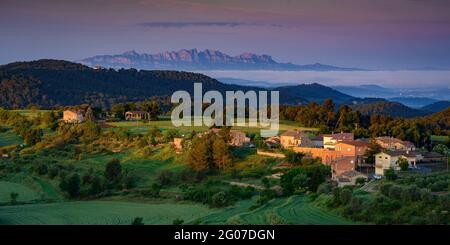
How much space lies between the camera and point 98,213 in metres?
7.54

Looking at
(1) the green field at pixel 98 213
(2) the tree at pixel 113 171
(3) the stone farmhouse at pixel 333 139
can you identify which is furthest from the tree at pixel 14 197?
(3) the stone farmhouse at pixel 333 139

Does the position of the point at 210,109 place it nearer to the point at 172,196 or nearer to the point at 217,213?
the point at 172,196

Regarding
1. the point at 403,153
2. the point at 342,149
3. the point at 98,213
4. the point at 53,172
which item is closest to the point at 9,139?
the point at 53,172

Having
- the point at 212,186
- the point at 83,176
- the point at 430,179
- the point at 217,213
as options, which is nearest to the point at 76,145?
the point at 83,176

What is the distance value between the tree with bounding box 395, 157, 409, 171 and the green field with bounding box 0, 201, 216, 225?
4802 millimetres

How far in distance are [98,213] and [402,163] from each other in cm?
617

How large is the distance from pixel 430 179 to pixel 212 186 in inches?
123

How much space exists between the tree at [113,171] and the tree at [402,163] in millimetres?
4834

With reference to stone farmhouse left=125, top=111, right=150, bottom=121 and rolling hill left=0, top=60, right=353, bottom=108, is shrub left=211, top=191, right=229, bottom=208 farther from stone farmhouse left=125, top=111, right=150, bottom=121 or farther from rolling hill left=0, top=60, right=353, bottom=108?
stone farmhouse left=125, top=111, right=150, bottom=121

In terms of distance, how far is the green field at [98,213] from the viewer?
673 centimetres

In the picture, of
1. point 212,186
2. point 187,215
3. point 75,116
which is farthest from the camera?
point 75,116

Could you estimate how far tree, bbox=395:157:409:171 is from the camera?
38.1ft
